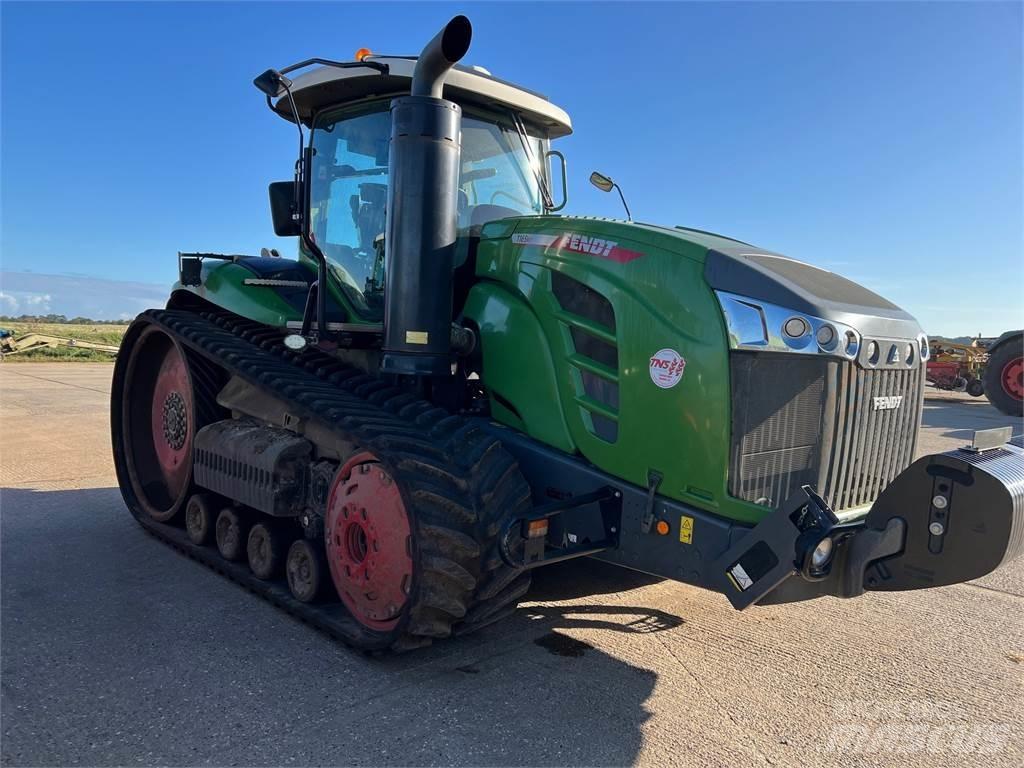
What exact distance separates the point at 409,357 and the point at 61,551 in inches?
129

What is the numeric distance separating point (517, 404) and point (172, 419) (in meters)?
3.31

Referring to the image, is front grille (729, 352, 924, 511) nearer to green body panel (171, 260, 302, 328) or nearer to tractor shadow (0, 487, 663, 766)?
tractor shadow (0, 487, 663, 766)

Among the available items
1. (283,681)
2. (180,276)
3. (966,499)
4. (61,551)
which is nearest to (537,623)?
(283,681)

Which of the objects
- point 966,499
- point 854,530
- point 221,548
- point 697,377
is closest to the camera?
point 966,499

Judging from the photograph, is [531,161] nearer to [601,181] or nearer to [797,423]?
[601,181]

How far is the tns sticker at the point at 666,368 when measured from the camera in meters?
3.17

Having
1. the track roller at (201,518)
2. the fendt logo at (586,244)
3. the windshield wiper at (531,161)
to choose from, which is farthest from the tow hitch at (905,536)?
the track roller at (201,518)

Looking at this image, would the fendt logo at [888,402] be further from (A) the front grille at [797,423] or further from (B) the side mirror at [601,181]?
(B) the side mirror at [601,181]

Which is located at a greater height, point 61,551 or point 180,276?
point 180,276

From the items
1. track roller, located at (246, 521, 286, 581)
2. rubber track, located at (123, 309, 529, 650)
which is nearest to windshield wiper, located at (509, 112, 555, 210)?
rubber track, located at (123, 309, 529, 650)

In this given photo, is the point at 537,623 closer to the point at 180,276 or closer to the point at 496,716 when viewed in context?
the point at 496,716

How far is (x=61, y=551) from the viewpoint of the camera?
5.32 m

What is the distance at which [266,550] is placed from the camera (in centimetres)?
456

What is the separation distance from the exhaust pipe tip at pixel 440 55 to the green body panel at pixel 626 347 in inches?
30.6
